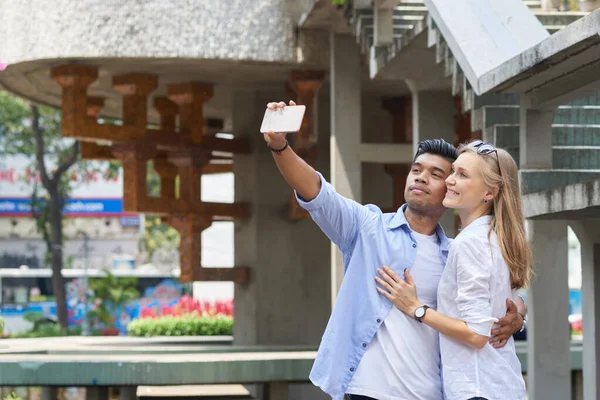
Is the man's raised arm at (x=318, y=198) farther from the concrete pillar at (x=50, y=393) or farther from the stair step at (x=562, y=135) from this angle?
the concrete pillar at (x=50, y=393)

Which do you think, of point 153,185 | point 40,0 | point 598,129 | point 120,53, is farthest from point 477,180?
point 153,185

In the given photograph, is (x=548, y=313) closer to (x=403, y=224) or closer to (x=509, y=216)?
(x=403, y=224)

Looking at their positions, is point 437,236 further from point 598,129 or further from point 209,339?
point 209,339

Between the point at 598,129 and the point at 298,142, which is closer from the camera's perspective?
the point at 598,129

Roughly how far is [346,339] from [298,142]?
9.16 meters

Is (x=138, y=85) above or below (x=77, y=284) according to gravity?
above

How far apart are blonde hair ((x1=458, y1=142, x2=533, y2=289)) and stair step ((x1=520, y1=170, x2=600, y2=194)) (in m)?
2.58

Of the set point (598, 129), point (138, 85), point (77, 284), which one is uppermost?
point (138, 85)

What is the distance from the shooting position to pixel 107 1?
12.1m

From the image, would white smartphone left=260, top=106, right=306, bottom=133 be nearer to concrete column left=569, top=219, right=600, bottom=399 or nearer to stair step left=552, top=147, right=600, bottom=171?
concrete column left=569, top=219, right=600, bottom=399

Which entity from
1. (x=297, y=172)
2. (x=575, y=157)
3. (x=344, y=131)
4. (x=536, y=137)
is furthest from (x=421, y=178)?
(x=344, y=131)

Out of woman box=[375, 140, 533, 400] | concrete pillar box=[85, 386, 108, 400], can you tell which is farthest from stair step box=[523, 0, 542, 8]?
woman box=[375, 140, 533, 400]

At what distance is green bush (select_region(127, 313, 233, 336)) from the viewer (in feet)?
60.6

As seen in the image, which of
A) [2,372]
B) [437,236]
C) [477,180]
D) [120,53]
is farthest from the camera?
[120,53]
